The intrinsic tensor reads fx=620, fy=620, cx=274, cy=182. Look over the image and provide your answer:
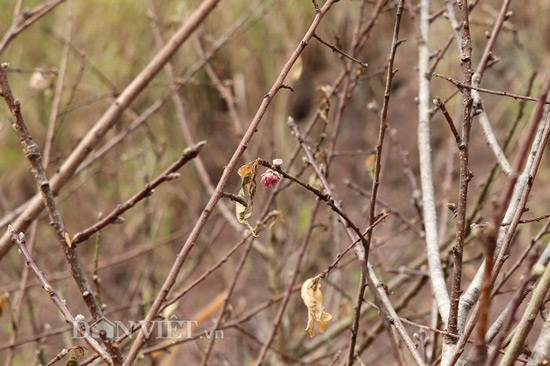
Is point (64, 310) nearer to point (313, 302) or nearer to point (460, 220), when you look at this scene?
point (313, 302)

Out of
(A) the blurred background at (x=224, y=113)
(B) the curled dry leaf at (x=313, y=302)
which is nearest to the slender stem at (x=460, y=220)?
(B) the curled dry leaf at (x=313, y=302)

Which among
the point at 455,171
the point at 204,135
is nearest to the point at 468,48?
the point at 455,171

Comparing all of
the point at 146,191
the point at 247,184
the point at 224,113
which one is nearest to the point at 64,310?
the point at 146,191

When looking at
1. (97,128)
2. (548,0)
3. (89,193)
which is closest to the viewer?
(97,128)

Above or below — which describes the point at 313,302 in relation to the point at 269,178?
below

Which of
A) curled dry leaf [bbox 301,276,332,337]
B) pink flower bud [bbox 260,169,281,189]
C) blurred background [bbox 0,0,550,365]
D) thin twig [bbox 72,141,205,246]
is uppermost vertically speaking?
blurred background [bbox 0,0,550,365]

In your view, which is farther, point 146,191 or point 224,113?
point 224,113

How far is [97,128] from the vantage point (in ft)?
4.10

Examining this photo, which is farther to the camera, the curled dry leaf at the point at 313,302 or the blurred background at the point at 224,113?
the blurred background at the point at 224,113

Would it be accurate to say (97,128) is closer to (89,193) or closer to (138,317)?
(138,317)

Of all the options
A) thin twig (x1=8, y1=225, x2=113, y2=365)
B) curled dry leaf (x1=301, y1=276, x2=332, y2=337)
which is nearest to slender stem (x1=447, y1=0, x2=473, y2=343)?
curled dry leaf (x1=301, y1=276, x2=332, y2=337)

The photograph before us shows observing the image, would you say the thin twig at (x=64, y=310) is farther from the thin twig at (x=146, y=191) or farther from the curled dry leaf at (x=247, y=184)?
the curled dry leaf at (x=247, y=184)

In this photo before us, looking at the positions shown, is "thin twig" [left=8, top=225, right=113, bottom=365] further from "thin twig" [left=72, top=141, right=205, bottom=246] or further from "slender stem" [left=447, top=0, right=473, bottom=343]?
"slender stem" [left=447, top=0, right=473, bottom=343]

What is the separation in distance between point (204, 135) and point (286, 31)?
751 mm
